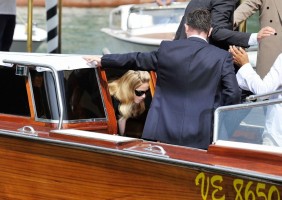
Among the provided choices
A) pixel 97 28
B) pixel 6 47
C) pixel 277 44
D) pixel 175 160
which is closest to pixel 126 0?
pixel 97 28

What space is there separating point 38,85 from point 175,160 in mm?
1170

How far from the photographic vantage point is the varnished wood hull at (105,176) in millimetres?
3951

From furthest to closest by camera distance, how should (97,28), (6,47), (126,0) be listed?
(126,0) → (97,28) → (6,47)

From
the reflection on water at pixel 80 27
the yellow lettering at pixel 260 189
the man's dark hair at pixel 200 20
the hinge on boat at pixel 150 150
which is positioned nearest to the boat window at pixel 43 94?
the hinge on boat at pixel 150 150

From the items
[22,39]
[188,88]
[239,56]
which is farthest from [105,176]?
[22,39]

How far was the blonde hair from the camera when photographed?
16.5ft

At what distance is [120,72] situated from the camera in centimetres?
525

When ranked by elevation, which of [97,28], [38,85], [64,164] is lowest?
[97,28]

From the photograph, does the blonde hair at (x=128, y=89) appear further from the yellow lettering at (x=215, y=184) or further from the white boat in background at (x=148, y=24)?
the white boat in background at (x=148, y=24)

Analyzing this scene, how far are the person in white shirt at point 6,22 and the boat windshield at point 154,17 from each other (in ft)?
13.5

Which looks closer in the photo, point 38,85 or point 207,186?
point 207,186

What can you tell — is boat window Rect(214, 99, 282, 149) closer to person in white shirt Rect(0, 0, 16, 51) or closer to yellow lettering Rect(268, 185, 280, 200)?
yellow lettering Rect(268, 185, 280, 200)

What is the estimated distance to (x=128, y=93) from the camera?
5.04 meters

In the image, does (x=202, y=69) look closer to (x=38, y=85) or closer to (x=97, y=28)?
(x=38, y=85)
